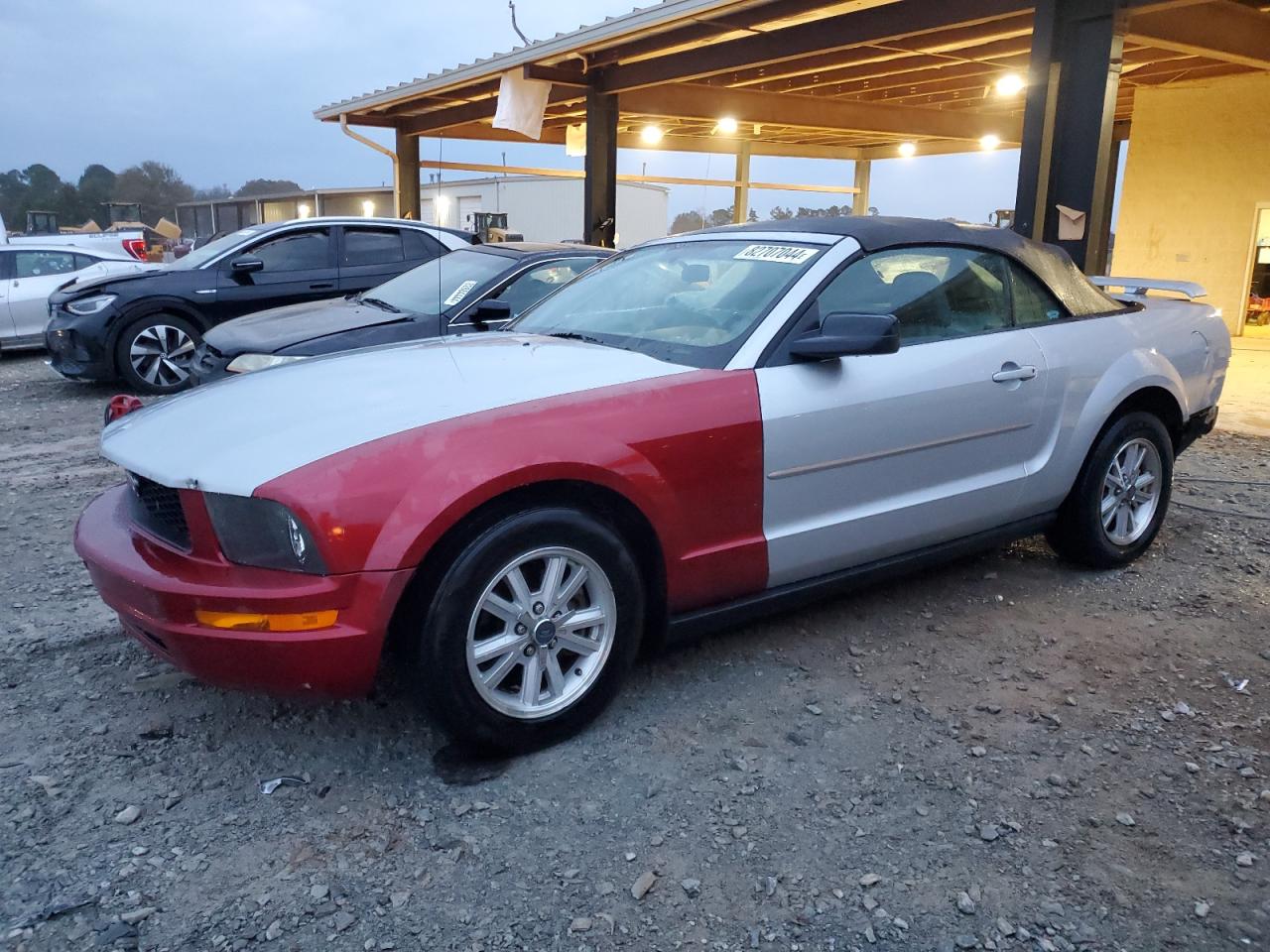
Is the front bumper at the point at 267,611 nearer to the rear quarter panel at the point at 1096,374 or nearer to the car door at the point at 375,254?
the rear quarter panel at the point at 1096,374

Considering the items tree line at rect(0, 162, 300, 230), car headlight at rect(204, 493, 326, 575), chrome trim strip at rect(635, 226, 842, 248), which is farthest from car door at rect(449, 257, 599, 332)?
tree line at rect(0, 162, 300, 230)

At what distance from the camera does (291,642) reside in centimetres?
256

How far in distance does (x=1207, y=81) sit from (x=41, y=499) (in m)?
13.9

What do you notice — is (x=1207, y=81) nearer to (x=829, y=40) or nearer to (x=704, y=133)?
(x=829, y=40)

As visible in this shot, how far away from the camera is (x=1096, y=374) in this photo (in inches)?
165

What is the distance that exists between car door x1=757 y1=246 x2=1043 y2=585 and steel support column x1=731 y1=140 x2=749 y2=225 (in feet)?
61.9

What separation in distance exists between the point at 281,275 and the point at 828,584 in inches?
282

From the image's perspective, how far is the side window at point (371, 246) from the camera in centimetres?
920

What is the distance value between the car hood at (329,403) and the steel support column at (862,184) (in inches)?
821

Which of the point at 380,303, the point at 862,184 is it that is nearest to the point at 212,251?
the point at 380,303

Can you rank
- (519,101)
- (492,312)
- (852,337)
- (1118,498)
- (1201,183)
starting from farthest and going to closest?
(1201,183), (519,101), (492,312), (1118,498), (852,337)

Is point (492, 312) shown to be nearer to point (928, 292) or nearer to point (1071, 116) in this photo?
point (928, 292)

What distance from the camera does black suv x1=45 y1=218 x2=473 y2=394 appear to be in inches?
348

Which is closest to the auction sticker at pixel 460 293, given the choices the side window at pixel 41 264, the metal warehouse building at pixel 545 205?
the side window at pixel 41 264
